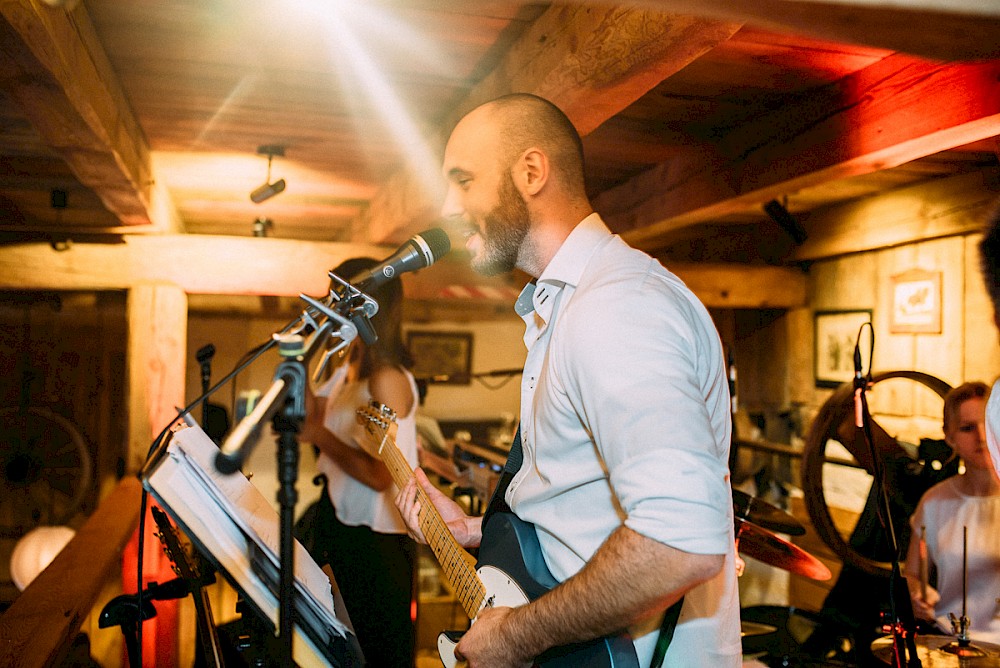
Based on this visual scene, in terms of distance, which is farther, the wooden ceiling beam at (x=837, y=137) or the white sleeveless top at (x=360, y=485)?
the white sleeveless top at (x=360, y=485)

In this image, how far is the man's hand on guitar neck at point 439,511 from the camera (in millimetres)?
1935

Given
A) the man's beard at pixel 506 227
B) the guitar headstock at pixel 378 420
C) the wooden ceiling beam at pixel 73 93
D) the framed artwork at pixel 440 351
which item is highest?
the wooden ceiling beam at pixel 73 93

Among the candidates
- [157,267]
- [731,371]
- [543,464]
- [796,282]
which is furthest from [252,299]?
[543,464]

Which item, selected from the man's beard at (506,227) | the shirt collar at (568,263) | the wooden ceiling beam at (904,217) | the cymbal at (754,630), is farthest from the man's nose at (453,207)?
the wooden ceiling beam at (904,217)

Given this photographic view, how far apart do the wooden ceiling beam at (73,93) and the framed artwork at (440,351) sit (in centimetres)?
510

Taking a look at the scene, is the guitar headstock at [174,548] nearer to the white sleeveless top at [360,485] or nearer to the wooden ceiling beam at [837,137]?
the white sleeveless top at [360,485]

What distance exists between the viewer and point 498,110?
1.59 metres

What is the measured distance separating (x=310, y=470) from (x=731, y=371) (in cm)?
634

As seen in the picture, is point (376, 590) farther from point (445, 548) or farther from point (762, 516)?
point (762, 516)

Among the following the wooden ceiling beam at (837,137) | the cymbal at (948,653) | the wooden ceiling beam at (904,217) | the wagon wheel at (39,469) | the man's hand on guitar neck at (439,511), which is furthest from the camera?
the wagon wheel at (39,469)

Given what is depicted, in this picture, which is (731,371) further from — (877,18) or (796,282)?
(796,282)

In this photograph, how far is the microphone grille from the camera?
1474 mm

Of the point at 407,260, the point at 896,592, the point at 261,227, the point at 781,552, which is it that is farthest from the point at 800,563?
the point at 261,227

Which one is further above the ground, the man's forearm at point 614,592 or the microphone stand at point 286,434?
the microphone stand at point 286,434
